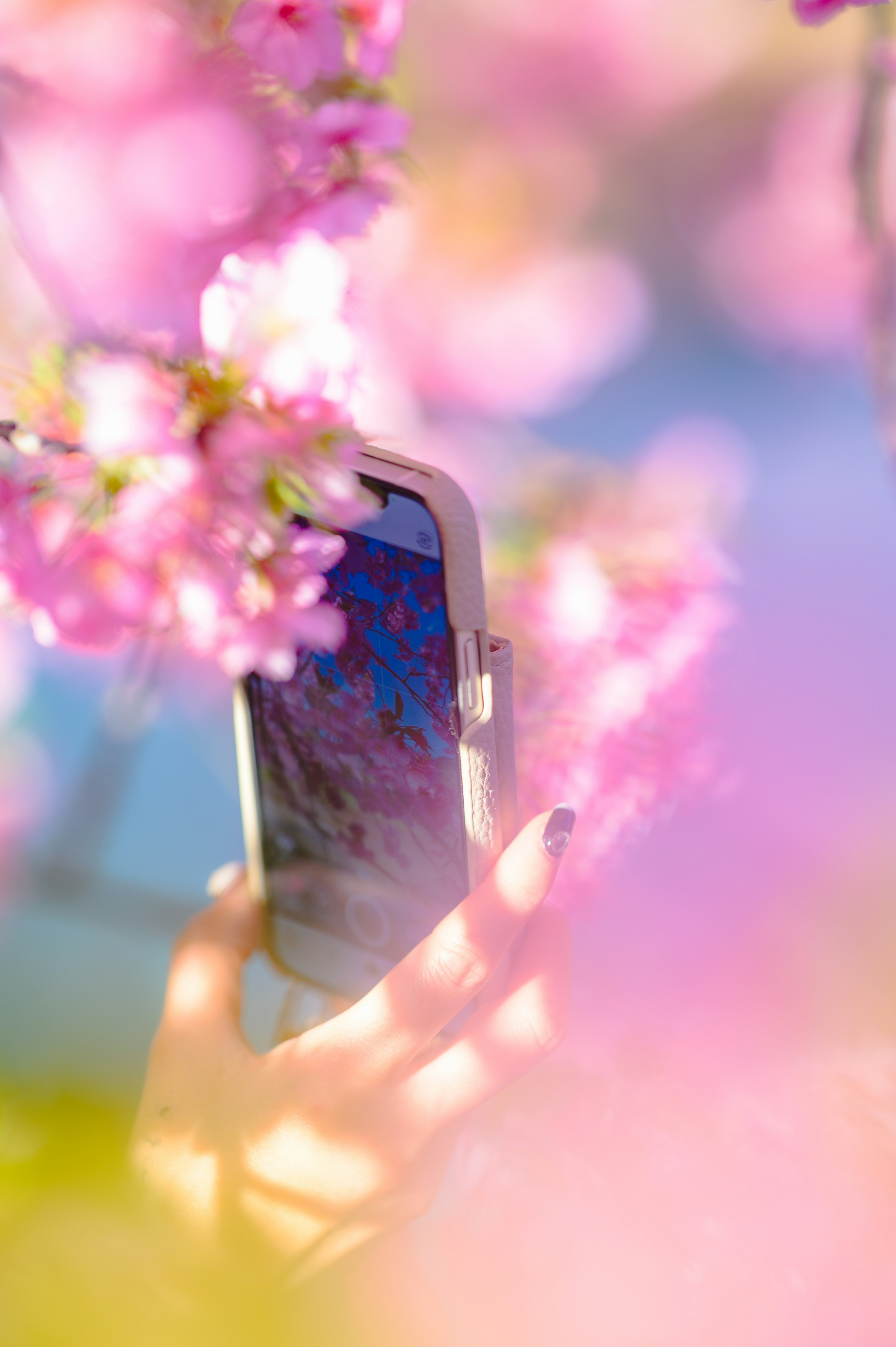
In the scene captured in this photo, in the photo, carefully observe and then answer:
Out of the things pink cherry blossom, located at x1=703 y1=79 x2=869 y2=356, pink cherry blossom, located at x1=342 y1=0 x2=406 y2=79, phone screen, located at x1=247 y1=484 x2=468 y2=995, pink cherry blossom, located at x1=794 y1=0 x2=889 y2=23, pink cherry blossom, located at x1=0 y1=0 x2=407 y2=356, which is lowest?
phone screen, located at x1=247 y1=484 x2=468 y2=995

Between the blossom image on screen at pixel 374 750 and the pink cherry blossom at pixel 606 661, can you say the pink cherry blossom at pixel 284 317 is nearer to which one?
the blossom image on screen at pixel 374 750

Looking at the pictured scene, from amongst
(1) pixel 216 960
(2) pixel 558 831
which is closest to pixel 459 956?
(2) pixel 558 831

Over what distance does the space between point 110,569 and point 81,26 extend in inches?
11.2

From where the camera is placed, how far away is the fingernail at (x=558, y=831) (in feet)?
1.62

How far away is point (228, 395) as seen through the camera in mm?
396

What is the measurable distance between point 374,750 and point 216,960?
0.25 metres

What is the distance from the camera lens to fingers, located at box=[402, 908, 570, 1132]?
55 cm

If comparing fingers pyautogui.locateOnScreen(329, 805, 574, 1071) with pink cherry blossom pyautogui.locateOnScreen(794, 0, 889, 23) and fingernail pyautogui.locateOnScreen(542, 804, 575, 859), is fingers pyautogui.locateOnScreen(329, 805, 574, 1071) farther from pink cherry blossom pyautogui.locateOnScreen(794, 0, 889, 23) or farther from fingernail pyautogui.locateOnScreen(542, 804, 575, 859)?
pink cherry blossom pyautogui.locateOnScreen(794, 0, 889, 23)

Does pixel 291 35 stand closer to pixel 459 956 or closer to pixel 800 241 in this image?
pixel 459 956

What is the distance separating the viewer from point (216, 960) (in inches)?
27.5

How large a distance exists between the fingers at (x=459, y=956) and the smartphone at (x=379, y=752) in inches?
1.4

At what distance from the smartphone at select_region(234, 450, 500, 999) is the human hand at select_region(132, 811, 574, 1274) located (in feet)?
0.16

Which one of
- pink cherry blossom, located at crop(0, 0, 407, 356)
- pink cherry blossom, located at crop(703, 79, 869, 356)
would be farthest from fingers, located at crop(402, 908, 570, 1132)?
pink cherry blossom, located at crop(703, 79, 869, 356)

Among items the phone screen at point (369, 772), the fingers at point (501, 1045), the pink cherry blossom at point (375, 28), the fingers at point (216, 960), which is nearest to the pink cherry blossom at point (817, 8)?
the pink cherry blossom at point (375, 28)
